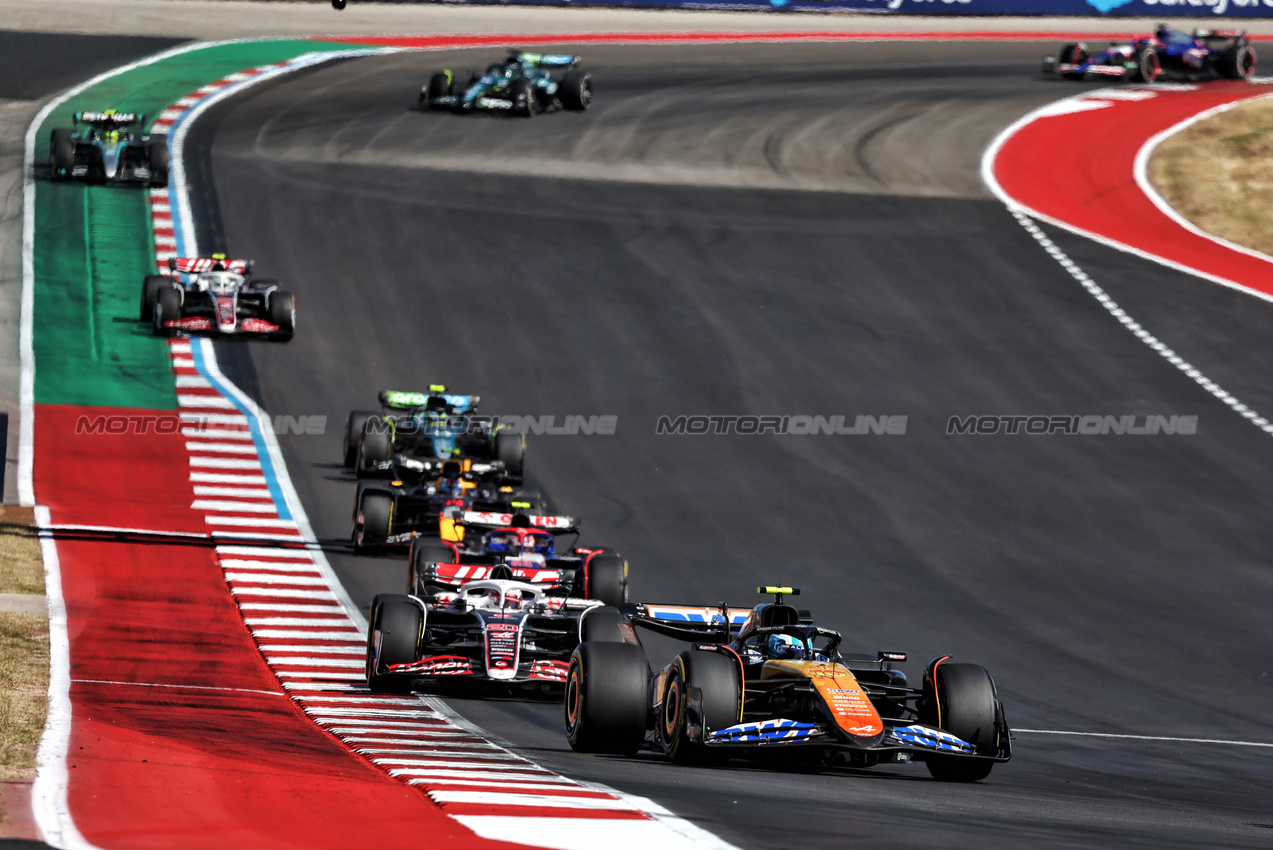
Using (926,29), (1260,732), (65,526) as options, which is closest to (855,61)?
(926,29)

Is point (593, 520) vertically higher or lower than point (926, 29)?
lower

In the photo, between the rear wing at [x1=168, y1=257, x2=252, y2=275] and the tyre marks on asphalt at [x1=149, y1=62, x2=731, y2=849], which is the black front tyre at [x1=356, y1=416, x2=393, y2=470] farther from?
the rear wing at [x1=168, y1=257, x2=252, y2=275]

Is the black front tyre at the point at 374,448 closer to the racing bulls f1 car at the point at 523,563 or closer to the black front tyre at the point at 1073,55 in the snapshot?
the racing bulls f1 car at the point at 523,563

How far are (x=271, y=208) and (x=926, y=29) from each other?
2466cm

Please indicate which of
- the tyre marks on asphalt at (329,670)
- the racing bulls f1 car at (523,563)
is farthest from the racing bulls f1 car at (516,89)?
the racing bulls f1 car at (523,563)

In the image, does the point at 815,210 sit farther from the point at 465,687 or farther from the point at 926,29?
the point at 465,687

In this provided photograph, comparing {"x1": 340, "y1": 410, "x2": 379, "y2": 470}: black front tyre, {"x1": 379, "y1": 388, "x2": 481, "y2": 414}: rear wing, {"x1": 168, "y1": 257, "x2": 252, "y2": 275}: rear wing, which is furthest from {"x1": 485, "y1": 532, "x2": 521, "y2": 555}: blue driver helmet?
{"x1": 168, "y1": 257, "x2": 252, "y2": 275}: rear wing

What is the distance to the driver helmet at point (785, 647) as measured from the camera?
550 inches

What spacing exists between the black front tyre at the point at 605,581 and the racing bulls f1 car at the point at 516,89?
27.5m

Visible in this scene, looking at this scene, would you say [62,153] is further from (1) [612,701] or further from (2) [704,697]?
(2) [704,697]

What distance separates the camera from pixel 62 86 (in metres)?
46.2

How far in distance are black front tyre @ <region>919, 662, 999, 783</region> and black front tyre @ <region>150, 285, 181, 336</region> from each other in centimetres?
2122

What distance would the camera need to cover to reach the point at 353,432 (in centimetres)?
2644

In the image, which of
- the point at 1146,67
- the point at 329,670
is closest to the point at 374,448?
the point at 329,670
